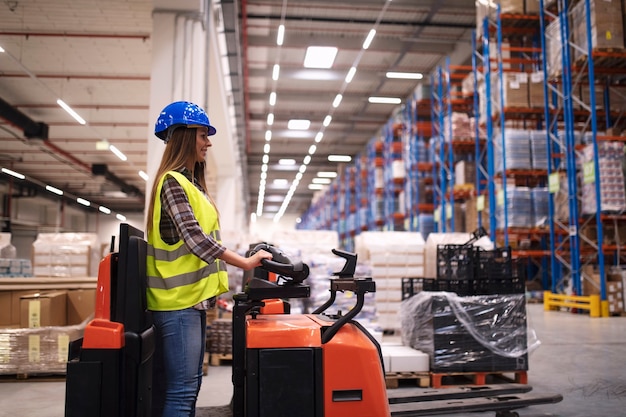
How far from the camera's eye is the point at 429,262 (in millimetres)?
8031

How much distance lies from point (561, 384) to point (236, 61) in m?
9.86

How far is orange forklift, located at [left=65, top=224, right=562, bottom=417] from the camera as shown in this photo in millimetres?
2061

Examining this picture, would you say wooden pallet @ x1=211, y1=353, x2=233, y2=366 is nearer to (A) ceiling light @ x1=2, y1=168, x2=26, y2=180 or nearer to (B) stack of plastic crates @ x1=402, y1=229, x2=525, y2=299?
(B) stack of plastic crates @ x1=402, y1=229, x2=525, y2=299

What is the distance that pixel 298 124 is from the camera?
72.7 ft

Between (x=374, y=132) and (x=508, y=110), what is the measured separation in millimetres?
12851

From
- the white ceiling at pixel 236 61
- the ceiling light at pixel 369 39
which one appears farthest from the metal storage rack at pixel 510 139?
the ceiling light at pixel 369 39

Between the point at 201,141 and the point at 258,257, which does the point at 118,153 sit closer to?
the point at 201,141

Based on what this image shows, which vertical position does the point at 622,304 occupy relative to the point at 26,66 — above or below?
below

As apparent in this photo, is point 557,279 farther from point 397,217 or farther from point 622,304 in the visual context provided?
point 397,217

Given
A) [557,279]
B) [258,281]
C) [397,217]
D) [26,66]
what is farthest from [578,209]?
[26,66]

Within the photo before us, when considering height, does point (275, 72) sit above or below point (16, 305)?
above

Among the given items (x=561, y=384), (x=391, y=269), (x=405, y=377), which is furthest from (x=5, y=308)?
(x=561, y=384)

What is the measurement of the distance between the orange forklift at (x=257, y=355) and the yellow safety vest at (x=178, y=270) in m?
0.08

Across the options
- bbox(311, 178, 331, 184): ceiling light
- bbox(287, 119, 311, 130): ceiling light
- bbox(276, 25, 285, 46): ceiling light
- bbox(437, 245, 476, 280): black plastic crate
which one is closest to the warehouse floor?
bbox(437, 245, 476, 280): black plastic crate
